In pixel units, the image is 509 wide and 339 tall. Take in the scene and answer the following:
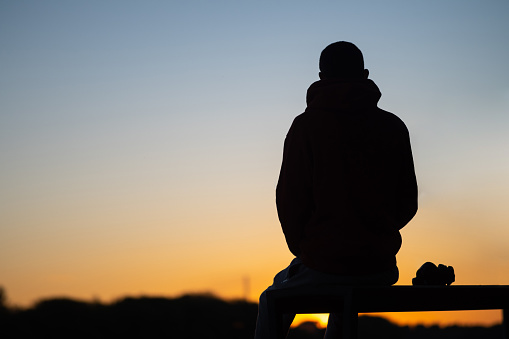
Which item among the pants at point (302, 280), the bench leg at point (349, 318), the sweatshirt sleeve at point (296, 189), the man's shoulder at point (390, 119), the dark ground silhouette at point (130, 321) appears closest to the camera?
the bench leg at point (349, 318)

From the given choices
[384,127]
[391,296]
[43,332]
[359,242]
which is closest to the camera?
[391,296]

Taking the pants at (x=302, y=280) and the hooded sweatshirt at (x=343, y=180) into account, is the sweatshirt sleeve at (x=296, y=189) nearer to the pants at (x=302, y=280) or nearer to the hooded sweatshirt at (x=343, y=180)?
the hooded sweatshirt at (x=343, y=180)

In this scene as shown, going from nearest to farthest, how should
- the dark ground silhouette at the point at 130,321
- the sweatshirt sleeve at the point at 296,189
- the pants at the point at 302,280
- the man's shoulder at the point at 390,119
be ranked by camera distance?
1. the pants at the point at 302,280
2. the sweatshirt sleeve at the point at 296,189
3. the man's shoulder at the point at 390,119
4. the dark ground silhouette at the point at 130,321

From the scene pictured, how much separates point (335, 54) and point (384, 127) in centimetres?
46

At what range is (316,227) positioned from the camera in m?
2.95

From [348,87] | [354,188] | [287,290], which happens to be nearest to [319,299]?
[287,290]

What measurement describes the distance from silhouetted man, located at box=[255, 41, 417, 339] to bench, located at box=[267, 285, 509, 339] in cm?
10

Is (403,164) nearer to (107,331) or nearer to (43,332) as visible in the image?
(43,332)

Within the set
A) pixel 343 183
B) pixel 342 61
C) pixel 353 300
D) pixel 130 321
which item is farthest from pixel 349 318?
pixel 130 321

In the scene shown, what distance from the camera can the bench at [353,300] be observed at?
2670 mm

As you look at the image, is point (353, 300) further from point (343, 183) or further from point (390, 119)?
point (390, 119)

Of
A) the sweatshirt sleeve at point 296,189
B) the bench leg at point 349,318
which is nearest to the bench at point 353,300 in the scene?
the bench leg at point 349,318

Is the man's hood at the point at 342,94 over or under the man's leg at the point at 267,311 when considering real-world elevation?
over

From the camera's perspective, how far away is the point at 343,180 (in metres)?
2.92
